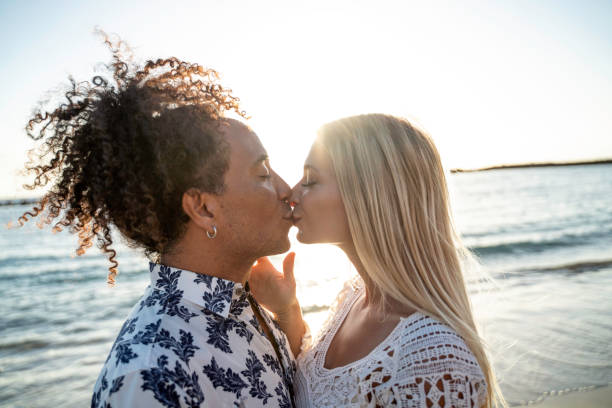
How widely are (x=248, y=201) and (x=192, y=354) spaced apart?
3.32 ft

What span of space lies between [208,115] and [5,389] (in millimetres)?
6389

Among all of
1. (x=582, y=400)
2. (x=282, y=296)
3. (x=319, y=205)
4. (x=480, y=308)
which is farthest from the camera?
(x=480, y=308)

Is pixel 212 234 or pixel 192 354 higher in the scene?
pixel 212 234

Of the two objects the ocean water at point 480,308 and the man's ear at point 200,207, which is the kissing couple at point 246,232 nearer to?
the man's ear at point 200,207

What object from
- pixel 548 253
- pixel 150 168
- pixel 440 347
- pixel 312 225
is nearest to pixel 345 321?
pixel 312 225

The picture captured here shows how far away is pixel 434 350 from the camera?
227 centimetres

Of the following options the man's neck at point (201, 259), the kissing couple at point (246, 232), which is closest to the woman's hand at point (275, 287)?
the kissing couple at point (246, 232)

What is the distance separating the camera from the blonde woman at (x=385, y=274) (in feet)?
7.59

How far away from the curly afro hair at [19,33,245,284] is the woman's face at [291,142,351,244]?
0.62 m

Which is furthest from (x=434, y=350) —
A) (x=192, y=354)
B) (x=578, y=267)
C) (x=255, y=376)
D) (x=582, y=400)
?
(x=578, y=267)

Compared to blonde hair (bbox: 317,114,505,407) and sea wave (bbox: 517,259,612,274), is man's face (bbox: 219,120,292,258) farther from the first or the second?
sea wave (bbox: 517,259,612,274)

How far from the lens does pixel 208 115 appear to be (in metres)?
2.77

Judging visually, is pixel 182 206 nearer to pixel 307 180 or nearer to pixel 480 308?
pixel 307 180

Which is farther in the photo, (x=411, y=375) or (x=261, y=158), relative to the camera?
(x=261, y=158)
